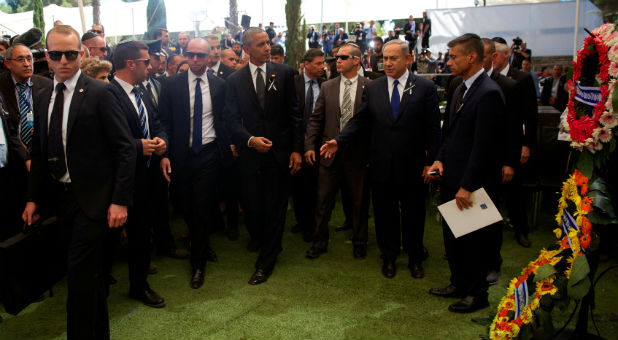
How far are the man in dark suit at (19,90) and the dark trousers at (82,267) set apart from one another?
179 centimetres

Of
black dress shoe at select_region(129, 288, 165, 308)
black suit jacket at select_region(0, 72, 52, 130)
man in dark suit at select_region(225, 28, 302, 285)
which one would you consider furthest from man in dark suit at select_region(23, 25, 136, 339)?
black suit jacket at select_region(0, 72, 52, 130)

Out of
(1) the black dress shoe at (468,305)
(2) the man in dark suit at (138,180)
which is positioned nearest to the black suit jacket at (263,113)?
(2) the man in dark suit at (138,180)

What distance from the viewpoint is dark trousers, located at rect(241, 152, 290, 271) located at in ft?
14.8

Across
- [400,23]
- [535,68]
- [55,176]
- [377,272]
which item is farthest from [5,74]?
[400,23]

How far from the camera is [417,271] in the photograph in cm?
443

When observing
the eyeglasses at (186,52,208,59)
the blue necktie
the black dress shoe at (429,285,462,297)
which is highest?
the eyeglasses at (186,52,208,59)

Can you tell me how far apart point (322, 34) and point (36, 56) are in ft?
51.1

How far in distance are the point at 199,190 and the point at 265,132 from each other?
2.52 ft

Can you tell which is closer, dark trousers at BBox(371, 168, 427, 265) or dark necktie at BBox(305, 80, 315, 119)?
dark trousers at BBox(371, 168, 427, 265)

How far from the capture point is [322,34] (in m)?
20.1

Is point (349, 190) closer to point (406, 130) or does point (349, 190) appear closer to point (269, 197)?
point (269, 197)

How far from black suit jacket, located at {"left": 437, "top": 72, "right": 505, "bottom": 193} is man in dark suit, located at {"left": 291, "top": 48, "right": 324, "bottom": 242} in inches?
83.3

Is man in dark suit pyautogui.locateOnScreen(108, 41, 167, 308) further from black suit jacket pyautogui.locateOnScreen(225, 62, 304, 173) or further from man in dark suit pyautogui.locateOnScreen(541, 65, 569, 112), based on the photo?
man in dark suit pyautogui.locateOnScreen(541, 65, 569, 112)

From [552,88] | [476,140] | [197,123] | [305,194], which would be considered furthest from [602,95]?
[552,88]
